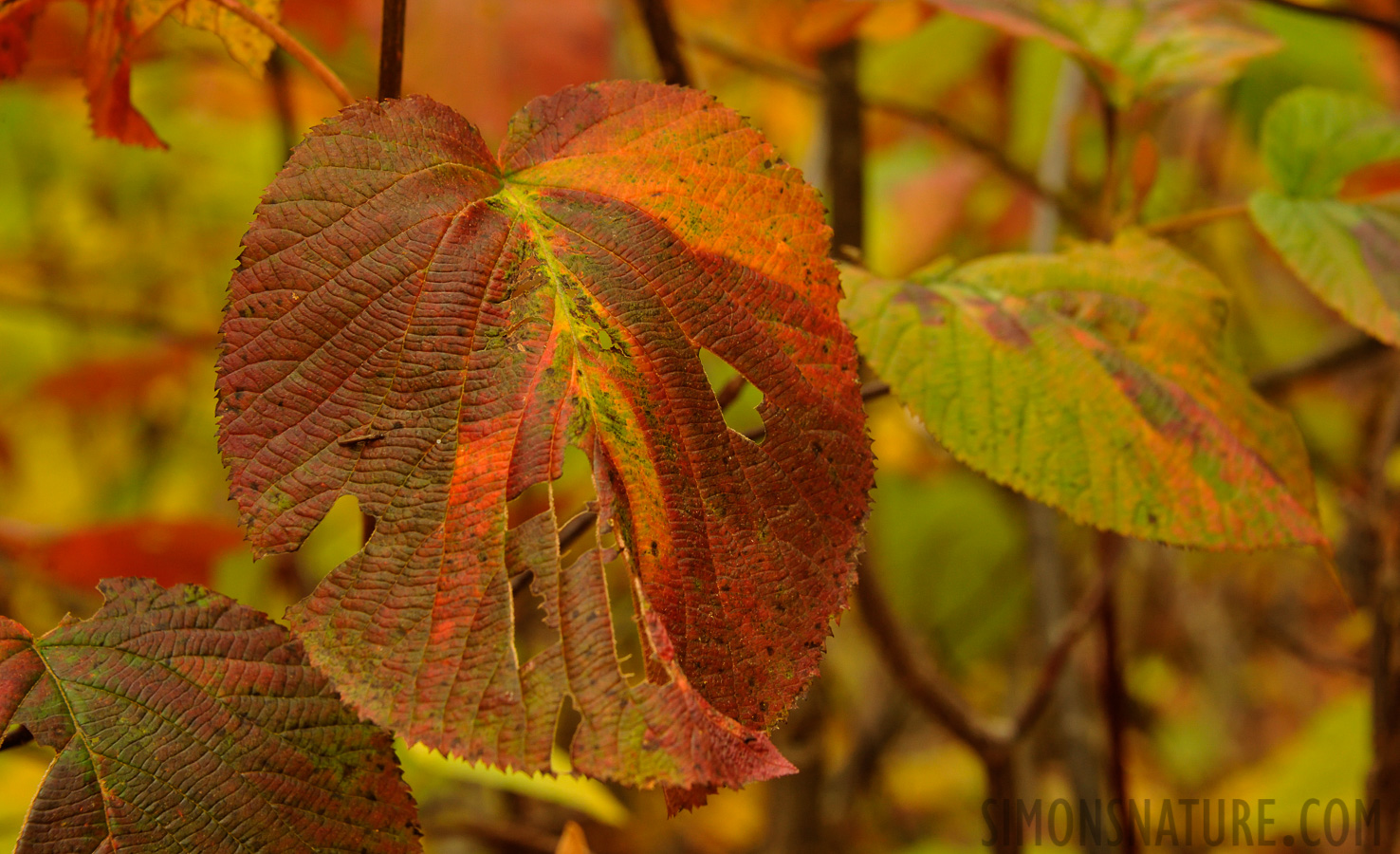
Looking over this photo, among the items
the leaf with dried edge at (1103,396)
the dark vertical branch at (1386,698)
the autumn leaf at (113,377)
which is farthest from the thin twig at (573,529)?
the autumn leaf at (113,377)

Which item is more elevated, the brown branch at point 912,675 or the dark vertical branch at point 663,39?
the dark vertical branch at point 663,39

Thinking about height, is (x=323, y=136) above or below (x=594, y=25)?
below

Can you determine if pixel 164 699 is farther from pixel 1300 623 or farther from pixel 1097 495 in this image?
pixel 1300 623

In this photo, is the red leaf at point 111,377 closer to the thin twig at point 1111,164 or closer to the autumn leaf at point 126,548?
the autumn leaf at point 126,548

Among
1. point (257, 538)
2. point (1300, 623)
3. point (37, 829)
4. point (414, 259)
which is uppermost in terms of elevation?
point (1300, 623)

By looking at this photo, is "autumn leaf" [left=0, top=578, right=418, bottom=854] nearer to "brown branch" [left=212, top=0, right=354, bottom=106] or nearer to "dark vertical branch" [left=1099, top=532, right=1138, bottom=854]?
"brown branch" [left=212, top=0, right=354, bottom=106]

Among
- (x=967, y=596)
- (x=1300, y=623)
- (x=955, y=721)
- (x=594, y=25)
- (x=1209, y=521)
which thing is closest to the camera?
(x=1209, y=521)

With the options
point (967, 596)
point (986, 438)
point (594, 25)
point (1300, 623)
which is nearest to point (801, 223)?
point (986, 438)
